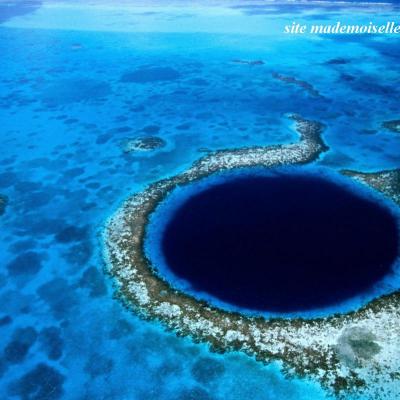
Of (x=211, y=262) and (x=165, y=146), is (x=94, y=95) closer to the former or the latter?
(x=165, y=146)

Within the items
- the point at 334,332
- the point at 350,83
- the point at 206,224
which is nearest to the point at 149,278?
the point at 206,224

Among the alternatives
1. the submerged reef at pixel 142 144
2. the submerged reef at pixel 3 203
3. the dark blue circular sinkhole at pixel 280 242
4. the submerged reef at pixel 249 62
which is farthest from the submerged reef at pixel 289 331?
the submerged reef at pixel 249 62

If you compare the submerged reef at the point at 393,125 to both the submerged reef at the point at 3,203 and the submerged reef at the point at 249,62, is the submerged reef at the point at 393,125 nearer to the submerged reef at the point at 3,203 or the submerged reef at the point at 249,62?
the submerged reef at the point at 249,62

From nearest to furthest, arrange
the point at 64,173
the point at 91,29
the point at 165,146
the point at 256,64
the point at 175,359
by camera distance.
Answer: the point at 175,359 < the point at 64,173 < the point at 165,146 < the point at 256,64 < the point at 91,29

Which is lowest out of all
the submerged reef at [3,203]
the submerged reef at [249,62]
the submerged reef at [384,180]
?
the submerged reef at [3,203]

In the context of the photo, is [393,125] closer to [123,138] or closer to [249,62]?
[123,138]

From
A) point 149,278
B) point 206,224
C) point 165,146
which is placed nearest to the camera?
point 149,278
